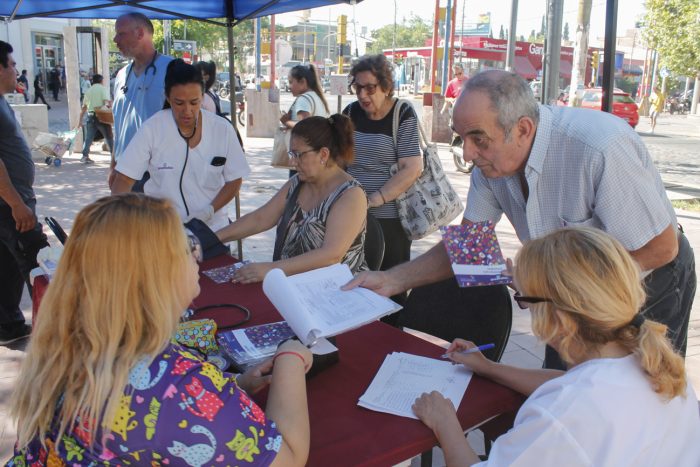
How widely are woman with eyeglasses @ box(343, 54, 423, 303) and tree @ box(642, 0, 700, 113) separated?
9.57 meters

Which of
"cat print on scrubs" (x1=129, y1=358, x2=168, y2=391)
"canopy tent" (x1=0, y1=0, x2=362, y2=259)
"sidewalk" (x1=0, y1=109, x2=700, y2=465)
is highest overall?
"canopy tent" (x1=0, y1=0, x2=362, y2=259)

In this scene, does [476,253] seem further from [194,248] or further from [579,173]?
[194,248]

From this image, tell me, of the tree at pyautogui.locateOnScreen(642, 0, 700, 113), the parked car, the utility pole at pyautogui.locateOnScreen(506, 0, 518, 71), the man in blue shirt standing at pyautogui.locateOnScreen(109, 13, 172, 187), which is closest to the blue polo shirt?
the man in blue shirt standing at pyautogui.locateOnScreen(109, 13, 172, 187)

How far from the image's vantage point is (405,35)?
8644 cm

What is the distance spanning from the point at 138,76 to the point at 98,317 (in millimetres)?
3602

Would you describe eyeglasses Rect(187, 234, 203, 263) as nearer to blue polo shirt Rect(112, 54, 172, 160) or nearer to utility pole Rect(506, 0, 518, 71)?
blue polo shirt Rect(112, 54, 172, 160)

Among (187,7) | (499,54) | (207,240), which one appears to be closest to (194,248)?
(207,240)

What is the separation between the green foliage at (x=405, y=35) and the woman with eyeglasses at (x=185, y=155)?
84.0 metres

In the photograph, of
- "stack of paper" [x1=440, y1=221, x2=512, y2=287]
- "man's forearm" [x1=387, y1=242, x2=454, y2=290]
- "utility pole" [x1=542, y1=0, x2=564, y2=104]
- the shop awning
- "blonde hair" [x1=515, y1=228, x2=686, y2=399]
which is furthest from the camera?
the shop awning

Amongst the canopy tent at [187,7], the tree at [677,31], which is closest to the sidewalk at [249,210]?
the canopy tent at [187,7]

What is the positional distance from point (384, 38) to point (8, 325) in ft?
290

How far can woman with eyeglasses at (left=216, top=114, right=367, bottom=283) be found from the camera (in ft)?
8.85

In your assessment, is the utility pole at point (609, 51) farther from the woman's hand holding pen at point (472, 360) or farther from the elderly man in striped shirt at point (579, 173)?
the woman's hand holding pen at point (472, 360)

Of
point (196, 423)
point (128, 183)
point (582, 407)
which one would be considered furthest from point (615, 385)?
point (128, 183)
